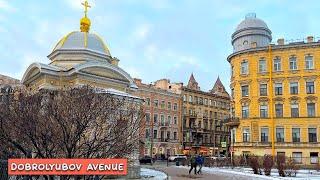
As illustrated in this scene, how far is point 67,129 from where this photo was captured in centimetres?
1426

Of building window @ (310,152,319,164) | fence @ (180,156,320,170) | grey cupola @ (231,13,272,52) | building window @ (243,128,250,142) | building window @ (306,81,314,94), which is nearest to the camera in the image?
fence @ (180,156,320,170)

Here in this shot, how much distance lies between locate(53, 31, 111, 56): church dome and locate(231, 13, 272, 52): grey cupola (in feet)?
75.9

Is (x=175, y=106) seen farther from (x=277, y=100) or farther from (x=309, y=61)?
(x=309, y=61)

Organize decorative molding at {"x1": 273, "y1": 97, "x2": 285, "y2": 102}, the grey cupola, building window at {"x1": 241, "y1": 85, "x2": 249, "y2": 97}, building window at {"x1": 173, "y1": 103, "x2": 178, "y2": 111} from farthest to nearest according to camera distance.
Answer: building window at {"x1": 173, "y1": 103, "x2": 178, "y2": 111}
the grey cupola
building window at {"x1": 241, "y1": 85, "x2": 249, "y2": 97}
decorative molding at {"x1": 273, "y1": 97, "x2": 285, "y2": 102}

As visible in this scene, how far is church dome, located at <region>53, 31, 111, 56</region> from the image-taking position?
3878 centimetres

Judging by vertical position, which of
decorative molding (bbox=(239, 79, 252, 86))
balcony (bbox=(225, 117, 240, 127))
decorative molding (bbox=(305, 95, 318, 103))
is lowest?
balcony (bbox=(225, 117, 240, 127))

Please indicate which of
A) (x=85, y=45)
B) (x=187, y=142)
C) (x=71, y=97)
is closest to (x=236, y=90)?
(x=85, y=45)

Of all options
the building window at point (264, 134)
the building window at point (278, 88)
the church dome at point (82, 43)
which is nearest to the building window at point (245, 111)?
the building window at point (264, 134)

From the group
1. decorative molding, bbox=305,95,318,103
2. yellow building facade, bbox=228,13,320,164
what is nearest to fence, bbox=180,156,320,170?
yellow building facade, bbox=228,13,320,164

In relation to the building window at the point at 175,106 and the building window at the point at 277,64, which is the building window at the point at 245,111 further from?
the building window at the point at 175,106

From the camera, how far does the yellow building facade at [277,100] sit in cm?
5109

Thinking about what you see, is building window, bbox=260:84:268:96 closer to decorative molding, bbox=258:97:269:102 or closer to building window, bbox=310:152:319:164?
decorative molding, bbox=258:97:269:102

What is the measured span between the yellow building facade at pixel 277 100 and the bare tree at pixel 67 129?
38600mm

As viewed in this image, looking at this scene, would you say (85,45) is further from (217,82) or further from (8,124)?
(217,82)
